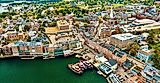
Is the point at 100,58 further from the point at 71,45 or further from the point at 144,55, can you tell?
the point at 71,45

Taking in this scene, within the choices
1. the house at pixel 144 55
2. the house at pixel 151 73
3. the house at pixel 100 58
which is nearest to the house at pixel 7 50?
the house at pixel 100 58

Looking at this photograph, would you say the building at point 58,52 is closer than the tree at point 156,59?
No

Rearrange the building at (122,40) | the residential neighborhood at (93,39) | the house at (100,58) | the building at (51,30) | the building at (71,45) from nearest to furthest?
1. the residential neighborhood at (93,39)
2. the house at (100,58)
3. the building at (122,40)
4. the building at (71,45)
5. the building at (51,30)

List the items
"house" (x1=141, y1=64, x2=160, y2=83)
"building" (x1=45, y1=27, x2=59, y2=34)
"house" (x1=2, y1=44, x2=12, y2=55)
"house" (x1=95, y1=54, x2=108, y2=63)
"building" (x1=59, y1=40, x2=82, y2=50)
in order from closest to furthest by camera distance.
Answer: "house" (x1=141, y1=64, x2=160, y2=83) < "house" (x1=95, y1=54, x2=108, y2=63) < "house" (x1=2, y1=44, x2=12, y2=55) < "building" (x1=59, y1=40, x2=82, y2=50) < "building" (x1=45, y1=27, x2=59, y2=34)

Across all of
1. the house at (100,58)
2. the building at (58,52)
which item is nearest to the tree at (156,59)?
the house at (100,58)

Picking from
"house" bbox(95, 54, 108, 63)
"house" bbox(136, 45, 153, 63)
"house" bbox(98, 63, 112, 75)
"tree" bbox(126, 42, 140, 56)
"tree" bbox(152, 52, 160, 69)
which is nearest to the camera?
"tree" bbox(152, 52, 160, 69)

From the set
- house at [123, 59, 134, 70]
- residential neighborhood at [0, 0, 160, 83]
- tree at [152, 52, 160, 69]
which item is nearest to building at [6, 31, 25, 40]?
residential neighborhood at [0, 0, 160, 83]

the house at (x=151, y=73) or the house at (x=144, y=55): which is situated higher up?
the house at (x=144, y=55)

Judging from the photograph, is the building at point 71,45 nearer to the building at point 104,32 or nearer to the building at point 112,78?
the building at point 104,32

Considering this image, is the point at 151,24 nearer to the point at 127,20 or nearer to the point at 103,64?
the point at 127,20

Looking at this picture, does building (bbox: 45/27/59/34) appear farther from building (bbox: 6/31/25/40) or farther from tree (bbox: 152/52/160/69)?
tree (bbox: 152/52/160/69)

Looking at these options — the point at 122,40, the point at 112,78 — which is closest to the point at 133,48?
the point at 122,40

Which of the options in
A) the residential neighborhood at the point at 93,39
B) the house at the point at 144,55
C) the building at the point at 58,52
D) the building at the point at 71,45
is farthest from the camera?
the building at the point at 71,45

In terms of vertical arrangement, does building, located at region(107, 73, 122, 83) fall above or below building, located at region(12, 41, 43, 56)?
below
